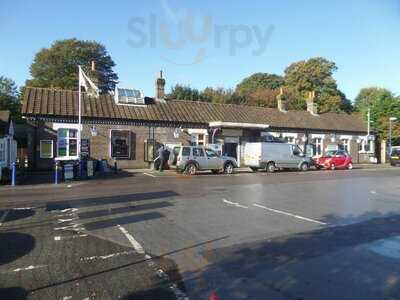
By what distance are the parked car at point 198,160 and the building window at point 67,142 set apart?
696 cm

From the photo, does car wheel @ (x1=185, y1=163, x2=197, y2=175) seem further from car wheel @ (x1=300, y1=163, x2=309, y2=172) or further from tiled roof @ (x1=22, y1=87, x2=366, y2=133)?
car wheel @ (x1=300, y1=163, x2=309, y2=172)

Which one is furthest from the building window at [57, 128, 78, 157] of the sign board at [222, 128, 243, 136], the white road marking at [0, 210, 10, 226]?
the white road marking at [0, 210, 10, 226]

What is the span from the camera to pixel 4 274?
5.87 m

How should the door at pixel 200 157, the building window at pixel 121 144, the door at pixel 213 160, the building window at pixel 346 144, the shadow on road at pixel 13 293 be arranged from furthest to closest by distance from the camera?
the building window at pixel 346 144 < the building window at pixel 121 144 < the door at pixel 213 160 < the door at pixel 200 157 < the shadow on road at pixel 13 293

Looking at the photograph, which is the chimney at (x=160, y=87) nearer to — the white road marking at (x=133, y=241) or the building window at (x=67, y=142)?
the building window at (x=67, y=142)

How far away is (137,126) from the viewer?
2906 cm

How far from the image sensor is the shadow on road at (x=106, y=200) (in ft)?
40.3

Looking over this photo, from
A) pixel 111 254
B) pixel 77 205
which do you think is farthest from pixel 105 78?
pixel 111 254

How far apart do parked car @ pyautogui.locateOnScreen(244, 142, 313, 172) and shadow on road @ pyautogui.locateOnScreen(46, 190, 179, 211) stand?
547 inches

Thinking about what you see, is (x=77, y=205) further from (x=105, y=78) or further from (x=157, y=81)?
(x=105, y=78)

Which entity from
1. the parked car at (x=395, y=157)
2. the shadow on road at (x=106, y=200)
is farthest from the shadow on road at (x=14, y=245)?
the parked car at (x=395, y=157)

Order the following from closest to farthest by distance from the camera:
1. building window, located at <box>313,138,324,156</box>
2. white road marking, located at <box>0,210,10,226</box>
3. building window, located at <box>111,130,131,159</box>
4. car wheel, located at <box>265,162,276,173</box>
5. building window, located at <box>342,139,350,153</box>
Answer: white road marking, located at <box>0,210,10,226</box>, building window, located at <box>111,130,131,159</box>, car wheel, located at <box>265,162,276,173</box>, building window, located at <box>313,138,324,156</box>, building window, located at <box>342,139,350,153</box>

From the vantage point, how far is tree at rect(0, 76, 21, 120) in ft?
160

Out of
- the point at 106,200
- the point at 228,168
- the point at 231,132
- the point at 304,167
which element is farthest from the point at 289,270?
the point at 231,132
